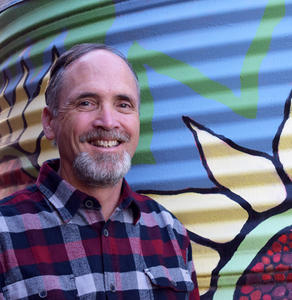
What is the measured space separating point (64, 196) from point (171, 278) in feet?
1.48

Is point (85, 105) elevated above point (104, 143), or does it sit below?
above

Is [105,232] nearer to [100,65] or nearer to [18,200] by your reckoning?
[18,200]

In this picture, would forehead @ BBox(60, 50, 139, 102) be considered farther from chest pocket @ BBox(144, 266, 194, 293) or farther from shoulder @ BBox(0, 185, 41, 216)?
chest pocket @ BBox(144, 266, 194, 293)

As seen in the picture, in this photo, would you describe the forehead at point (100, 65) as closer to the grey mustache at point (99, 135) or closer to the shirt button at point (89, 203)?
the grey mustache at point (99, 135)

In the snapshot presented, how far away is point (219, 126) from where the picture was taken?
226 cm

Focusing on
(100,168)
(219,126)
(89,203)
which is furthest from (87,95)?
(219,126)

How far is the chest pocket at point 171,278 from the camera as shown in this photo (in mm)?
1858

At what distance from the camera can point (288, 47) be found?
2268 mm

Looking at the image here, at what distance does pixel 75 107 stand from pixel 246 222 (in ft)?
2.59

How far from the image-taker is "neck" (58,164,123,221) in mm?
1918

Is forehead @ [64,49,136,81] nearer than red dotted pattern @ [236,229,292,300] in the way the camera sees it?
Yes

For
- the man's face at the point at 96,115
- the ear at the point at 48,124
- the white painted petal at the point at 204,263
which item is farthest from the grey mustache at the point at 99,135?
the white painted petal at the point at 204,263

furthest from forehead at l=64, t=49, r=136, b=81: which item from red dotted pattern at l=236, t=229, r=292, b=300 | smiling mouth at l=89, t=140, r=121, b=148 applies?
red dotted pattern at l=236, t=229, r=292, b=300

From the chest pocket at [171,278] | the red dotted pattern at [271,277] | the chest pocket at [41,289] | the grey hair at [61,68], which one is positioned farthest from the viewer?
the red dotted pattern at [271,277]
